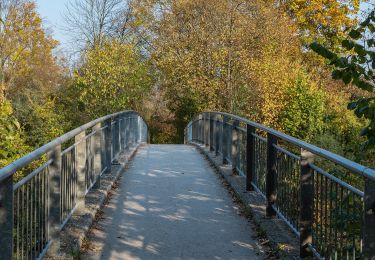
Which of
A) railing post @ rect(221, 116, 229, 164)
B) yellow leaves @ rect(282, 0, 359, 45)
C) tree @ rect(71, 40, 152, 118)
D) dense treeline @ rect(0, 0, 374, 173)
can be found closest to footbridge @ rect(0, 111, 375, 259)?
railing post @ rect(221, 116, 229, 164)

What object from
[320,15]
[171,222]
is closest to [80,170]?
[171,222]

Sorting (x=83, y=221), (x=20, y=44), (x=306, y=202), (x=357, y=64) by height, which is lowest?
(x=83, y=221)

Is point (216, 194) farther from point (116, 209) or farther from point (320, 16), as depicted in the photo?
point (320, 16)

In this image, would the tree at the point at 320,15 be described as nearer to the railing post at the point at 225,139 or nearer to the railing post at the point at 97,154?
the railing post at the point at 225,139

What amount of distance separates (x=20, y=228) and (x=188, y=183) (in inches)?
212

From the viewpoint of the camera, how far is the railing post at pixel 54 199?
15.8ft

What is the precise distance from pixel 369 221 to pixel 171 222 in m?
3.68

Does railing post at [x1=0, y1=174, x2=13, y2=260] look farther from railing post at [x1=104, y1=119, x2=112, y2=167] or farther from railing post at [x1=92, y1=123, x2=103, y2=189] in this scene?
railing post at [x1=104, y1=119, x2=112, y2=167]

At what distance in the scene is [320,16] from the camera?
34.2m

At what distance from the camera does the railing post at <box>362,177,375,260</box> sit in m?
3.17

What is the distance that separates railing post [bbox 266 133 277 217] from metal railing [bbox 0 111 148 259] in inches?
83.9

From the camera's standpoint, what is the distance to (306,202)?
4.86m

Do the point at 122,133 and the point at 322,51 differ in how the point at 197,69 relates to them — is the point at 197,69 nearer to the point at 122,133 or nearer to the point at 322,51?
the point at 122,133

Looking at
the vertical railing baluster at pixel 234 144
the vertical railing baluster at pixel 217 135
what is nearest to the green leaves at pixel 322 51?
the vertical railing baluster at pixel 234 144
